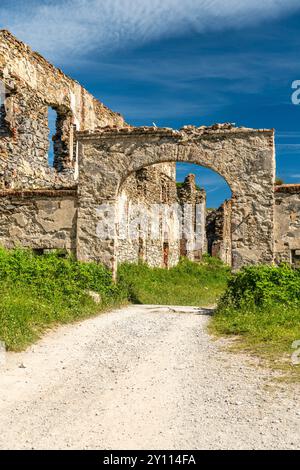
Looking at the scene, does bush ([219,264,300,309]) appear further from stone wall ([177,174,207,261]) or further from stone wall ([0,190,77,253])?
stone wall ([177,174,207,261])

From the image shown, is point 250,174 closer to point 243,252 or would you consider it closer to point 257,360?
point 243,252

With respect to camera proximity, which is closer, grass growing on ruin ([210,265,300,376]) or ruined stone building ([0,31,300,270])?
grass growing on ruin ([210,265,300,376])

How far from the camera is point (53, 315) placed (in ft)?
26.7

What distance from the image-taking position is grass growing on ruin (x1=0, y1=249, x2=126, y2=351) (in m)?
6.86

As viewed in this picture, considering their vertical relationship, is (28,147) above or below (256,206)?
above

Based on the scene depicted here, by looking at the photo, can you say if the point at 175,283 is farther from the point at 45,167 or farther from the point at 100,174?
the point at 100,174

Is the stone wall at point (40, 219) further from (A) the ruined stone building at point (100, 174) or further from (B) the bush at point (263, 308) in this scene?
(B) the bush at point (263, 308)

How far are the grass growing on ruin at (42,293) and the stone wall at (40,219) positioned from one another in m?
0.44

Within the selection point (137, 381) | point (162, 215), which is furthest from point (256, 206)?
point (162, 215)

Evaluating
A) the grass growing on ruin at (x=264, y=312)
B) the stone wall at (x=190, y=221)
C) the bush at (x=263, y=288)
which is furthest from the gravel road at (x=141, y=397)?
the stone wall at (x=190, y=221)

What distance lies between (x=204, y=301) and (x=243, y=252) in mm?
3489

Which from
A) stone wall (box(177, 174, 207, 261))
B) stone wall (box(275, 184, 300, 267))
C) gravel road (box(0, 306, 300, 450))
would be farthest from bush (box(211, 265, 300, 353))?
stone wall (box(177, 174, 207, 261))

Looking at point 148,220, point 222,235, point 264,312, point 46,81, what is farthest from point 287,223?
point 222,235

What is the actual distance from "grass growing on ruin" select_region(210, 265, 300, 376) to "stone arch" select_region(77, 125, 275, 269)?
979 millimetres
